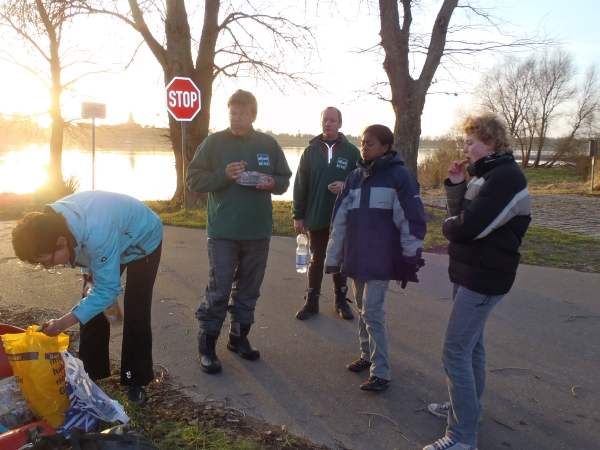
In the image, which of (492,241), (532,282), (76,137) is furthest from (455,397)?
(76,137)

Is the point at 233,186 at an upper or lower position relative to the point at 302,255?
upper

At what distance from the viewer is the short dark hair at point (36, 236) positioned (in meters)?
2.52

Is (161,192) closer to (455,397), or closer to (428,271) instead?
(428,271)

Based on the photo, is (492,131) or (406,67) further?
(406,67)

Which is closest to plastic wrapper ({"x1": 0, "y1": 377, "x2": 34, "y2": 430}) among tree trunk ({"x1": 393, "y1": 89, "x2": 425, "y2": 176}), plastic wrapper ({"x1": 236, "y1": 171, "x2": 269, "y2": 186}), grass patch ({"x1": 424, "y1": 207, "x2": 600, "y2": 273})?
plastic wrapper ({"x1": 236, "y1": 171, "x2": 269, "y2": 186})

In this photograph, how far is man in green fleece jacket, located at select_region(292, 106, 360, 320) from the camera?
501cm

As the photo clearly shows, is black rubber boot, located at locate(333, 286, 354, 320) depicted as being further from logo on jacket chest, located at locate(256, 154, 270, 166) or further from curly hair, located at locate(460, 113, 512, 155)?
curly hair, located at locate(460, 113, 512, 155)

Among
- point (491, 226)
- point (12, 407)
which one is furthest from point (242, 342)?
point (491, 226)

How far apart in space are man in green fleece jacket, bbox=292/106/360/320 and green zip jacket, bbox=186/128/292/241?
90 centimetres

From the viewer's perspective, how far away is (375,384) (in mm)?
3604

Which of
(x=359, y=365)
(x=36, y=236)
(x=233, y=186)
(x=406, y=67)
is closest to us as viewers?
(x=36, y=236)

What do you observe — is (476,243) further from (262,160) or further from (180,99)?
(180,99)

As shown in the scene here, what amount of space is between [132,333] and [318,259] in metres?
2.28

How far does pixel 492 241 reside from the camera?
2.70 m
